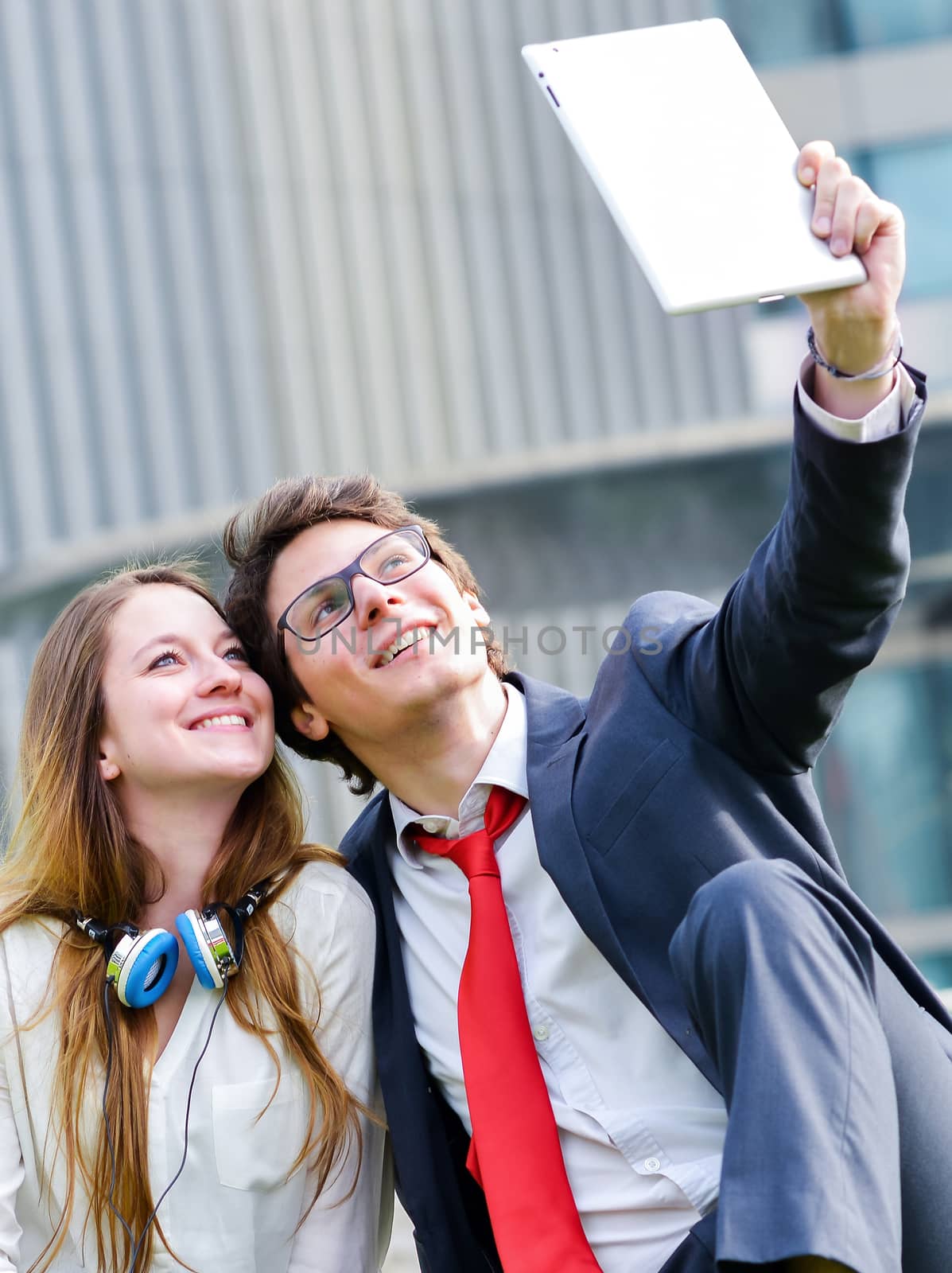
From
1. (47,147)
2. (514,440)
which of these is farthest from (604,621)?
(47,147)

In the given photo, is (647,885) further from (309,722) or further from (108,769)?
(108,769)

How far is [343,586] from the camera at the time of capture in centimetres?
224

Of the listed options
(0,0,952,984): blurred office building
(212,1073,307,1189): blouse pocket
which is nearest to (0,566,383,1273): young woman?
(212,1073,307,1189): blouse pocket

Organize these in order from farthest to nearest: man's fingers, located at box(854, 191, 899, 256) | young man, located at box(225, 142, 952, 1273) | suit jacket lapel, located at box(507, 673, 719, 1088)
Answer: suit jacket lapel, located at box(507, 673, 719, 1088) < man's fingers, located at box(854, 191, 899, 256) < young man, located at box(225, 142, 952, 1273)

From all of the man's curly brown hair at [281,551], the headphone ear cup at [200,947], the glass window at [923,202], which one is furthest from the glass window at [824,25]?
the headphone ear cup at [200,947]

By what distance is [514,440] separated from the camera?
556 centimetres

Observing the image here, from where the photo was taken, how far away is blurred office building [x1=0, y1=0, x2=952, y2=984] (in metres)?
5.36

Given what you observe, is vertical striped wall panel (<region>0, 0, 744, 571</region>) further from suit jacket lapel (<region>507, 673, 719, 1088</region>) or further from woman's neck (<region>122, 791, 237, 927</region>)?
suit jacket lapel (<region>507, 673, 719, 1088</region>)

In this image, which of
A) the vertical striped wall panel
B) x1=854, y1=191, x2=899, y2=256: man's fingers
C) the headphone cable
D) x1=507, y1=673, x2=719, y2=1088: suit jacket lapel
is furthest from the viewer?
the vertical striped wall panel

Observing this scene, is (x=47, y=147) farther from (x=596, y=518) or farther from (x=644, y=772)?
(x=644, y=772)

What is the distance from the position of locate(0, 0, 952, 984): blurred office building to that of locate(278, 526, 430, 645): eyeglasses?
3237 mm

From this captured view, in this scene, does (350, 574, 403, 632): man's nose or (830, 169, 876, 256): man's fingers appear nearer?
(830, 169, 876, 256): man's fingers

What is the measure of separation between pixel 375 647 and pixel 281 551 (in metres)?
0.36

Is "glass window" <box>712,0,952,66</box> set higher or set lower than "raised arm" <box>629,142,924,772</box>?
higher
